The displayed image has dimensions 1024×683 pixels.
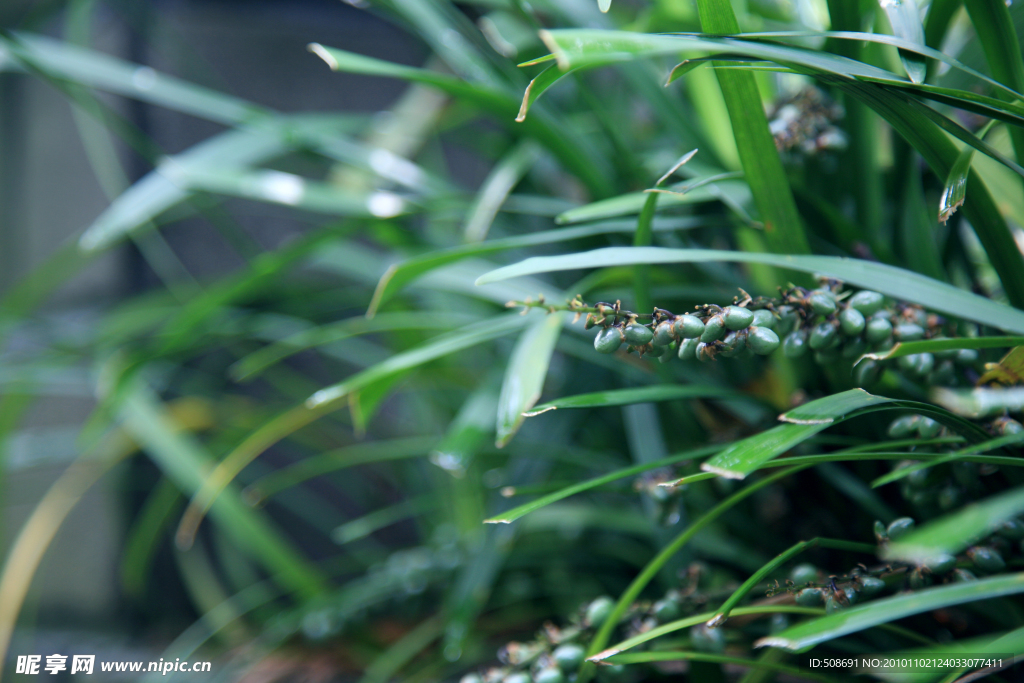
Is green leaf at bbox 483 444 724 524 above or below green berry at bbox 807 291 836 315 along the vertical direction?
below

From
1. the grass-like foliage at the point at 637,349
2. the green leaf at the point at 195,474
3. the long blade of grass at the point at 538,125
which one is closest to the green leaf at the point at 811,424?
the grass-like foliage at the point at 637,349

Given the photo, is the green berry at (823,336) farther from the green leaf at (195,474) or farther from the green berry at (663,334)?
the green leaf at (195,474)

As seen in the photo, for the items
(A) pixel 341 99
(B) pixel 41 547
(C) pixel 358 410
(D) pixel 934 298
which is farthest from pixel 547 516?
(A) pixel 341 99

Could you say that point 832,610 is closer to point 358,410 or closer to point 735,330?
point 735,330

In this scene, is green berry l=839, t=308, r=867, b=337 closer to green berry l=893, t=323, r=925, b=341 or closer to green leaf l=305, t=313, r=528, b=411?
green berry l=893, t=323, r=925, b=341

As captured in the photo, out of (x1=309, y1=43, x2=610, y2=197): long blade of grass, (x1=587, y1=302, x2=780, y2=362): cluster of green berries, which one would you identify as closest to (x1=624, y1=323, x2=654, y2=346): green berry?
(x1=587, y1=302, x2=780, y2=362): cluster of green berries
